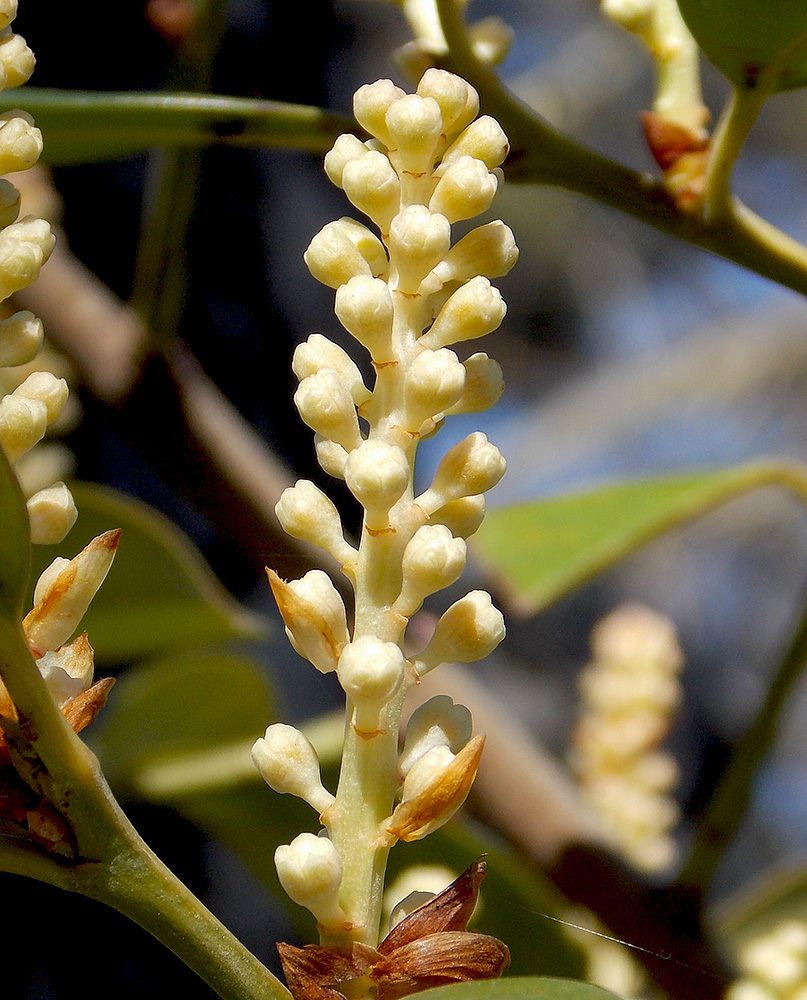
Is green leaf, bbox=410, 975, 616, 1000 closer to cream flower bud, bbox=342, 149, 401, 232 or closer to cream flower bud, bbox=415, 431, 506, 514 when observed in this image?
cream flower bud, bbox=415, 431, 506, 514

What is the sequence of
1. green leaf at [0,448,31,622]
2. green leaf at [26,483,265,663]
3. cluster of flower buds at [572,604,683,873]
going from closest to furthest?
green leaf at [0,448,31,622] < green leaf at [26,483,265,663] < cluster of flower buds at [572,604,683,873]

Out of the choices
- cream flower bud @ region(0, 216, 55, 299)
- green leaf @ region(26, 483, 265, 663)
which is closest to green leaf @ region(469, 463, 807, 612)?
green leaf @ region(26, 483, 265, 663)

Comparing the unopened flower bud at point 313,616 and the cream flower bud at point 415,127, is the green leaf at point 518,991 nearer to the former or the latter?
the unopened flower bud at point 313,616

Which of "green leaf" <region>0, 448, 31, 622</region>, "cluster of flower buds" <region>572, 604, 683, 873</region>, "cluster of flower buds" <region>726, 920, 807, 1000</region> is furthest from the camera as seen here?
"cluster of flower buds" <region>572, 604, 683, 873</region>

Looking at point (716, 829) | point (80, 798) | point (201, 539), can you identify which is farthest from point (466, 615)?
point (201, 539)

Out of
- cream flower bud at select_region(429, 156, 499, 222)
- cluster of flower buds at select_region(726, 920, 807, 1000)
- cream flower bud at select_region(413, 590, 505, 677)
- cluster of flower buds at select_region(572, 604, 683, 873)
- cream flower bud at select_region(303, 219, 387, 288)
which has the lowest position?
cluster of flower buds at select_region(572, 604, 683, 873)

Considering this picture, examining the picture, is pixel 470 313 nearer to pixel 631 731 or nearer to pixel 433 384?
pixel 433 384
